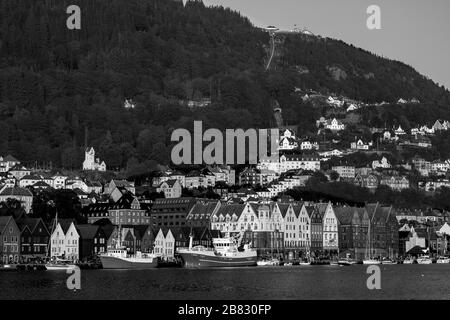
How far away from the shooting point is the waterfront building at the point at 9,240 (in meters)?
105

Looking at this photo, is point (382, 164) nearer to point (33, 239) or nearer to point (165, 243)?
point (165, 243)

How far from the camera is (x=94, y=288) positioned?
68938 millimetres

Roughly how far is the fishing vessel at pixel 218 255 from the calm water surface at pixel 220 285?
917 cm

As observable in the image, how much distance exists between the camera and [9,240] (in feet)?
349

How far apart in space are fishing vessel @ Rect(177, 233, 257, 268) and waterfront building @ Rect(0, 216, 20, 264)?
53.9 ft

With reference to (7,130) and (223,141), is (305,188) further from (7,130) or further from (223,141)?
(7,130)

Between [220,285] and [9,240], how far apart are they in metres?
39.6

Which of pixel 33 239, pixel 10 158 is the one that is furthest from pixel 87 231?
pixel 10 158

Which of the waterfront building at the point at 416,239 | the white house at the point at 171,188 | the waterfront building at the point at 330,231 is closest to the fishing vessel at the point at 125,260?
the waterfront building at the point at 330,231

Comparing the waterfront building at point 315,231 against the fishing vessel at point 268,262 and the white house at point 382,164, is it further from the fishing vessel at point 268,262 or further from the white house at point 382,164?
the white house at point 382,164

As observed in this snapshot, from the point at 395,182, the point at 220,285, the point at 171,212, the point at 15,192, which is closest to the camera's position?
the point at 220,285

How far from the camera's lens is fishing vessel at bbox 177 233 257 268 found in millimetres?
103250
